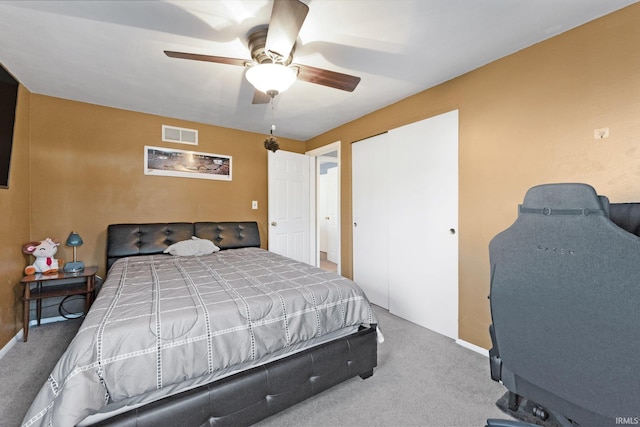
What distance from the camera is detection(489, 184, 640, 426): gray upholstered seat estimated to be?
30.4 inches

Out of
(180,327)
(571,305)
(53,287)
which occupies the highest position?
(571,305)

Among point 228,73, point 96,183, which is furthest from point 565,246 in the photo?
point 96,183

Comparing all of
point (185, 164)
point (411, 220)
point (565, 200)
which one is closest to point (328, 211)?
point (185, 164)

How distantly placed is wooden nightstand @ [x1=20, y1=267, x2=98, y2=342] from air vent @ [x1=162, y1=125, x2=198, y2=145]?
6.04 ft

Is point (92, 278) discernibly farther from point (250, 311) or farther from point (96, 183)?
point (250, 311)

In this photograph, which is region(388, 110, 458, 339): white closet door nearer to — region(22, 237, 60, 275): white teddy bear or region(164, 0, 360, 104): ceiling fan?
region(164, 0, 360, 104): ceiling fan

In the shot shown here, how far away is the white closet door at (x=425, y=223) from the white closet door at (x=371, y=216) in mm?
129

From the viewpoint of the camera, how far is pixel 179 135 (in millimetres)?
3717

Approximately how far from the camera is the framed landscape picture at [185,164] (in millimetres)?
3557

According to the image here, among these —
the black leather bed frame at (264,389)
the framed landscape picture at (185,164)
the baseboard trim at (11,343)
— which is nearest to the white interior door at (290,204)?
the framed landscape picture at (185,164)

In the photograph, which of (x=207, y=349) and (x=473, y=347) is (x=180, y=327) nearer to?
(x=207, y=349)

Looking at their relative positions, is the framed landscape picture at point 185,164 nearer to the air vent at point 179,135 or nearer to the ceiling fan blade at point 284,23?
the air vent at point 179,135

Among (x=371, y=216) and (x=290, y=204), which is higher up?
(x=290, y=204)

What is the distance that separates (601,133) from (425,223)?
1465 mm
